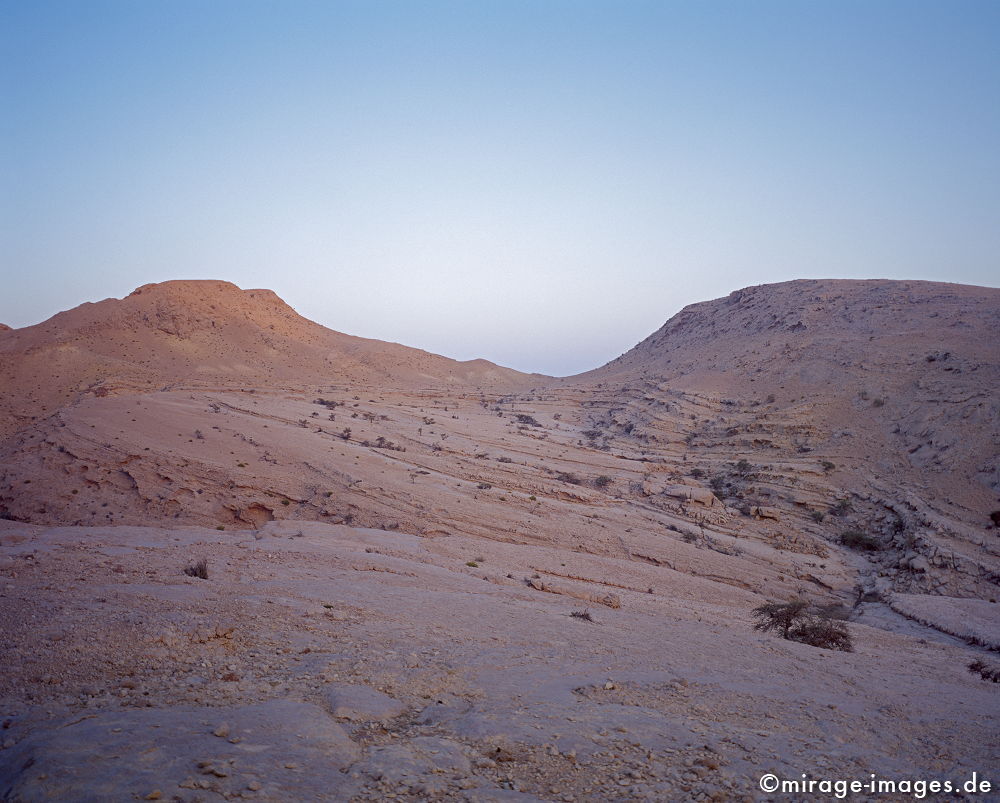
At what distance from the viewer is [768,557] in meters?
17.5

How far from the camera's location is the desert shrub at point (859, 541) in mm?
19719

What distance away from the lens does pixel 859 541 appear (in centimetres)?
2006

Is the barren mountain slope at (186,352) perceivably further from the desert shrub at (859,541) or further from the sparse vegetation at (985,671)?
the sparse vegetation at (985,671)

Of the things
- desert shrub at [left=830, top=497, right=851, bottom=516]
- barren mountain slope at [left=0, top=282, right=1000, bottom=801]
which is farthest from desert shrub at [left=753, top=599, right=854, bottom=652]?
desert shrub at [left=830, top=497, right=851, bottom=516]

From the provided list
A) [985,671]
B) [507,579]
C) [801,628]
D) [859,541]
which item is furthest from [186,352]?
[985,671]

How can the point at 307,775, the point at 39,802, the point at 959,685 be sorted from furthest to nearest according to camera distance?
the point at 959,685 < the point at 307,775 < the point at 39,802

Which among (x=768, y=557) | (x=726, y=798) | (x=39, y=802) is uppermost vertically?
(x=39, y=802)

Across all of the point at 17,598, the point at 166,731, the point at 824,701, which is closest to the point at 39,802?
the point at 166,731

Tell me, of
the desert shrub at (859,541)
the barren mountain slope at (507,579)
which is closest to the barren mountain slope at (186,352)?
the barren mountain slope at (507,579)

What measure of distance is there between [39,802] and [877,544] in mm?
21807

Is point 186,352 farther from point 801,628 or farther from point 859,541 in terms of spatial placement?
point 801,628

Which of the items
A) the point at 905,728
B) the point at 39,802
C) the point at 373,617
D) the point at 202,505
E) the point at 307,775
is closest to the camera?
the point at 39,802

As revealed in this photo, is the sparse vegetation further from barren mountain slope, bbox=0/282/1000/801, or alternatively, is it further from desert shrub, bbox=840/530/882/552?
desert shrub, bbox=840/530/882/552

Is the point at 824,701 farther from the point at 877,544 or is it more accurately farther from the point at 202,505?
the point at 877,544
